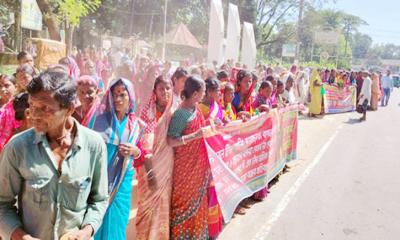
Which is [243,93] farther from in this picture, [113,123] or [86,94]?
[113,123]

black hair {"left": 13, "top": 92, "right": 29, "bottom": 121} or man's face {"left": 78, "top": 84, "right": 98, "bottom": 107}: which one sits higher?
man's face {"left": 78, "top": 84, "right": 98, "bottom": 107}

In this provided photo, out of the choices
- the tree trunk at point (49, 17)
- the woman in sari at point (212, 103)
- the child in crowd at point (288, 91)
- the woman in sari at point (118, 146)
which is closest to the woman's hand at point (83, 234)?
the woman in sari at point (118, 146)

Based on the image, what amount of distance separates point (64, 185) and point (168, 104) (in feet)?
6.36

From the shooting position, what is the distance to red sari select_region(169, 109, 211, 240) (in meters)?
3.64

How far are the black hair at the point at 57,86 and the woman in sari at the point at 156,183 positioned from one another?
1.65 meters

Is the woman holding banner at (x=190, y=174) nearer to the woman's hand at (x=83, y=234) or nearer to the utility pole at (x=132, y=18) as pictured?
the woman's hand at (x=83, y=234)

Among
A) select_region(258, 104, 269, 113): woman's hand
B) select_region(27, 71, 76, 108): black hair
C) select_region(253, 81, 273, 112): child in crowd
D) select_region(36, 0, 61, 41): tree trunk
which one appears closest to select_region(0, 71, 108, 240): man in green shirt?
select_region(27, 71, 76, 108): black hair

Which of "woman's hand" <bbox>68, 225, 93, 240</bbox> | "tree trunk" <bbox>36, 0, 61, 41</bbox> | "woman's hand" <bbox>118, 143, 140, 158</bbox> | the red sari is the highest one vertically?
"tree trunk" <bbox>36, 0, 61, 41</bbox>

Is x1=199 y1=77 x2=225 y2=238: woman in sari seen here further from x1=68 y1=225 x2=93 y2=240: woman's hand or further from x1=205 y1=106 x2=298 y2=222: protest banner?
x1=68 y1=225 x2=93 y2=240: woman's hand

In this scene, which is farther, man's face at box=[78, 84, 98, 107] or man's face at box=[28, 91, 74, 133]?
man's face at box=[78, 84, 98, 107]

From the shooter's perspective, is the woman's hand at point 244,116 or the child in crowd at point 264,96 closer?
the woman's hand at point 244,116

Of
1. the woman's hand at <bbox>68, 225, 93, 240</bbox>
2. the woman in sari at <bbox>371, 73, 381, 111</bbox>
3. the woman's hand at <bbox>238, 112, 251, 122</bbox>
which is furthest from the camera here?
the woman in sari at <bbox>371, 73, 381, 111</bbox>

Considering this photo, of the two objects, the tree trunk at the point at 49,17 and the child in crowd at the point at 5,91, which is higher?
the tree trunk at the point at 49,17

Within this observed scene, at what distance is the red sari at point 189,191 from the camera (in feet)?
12.0
